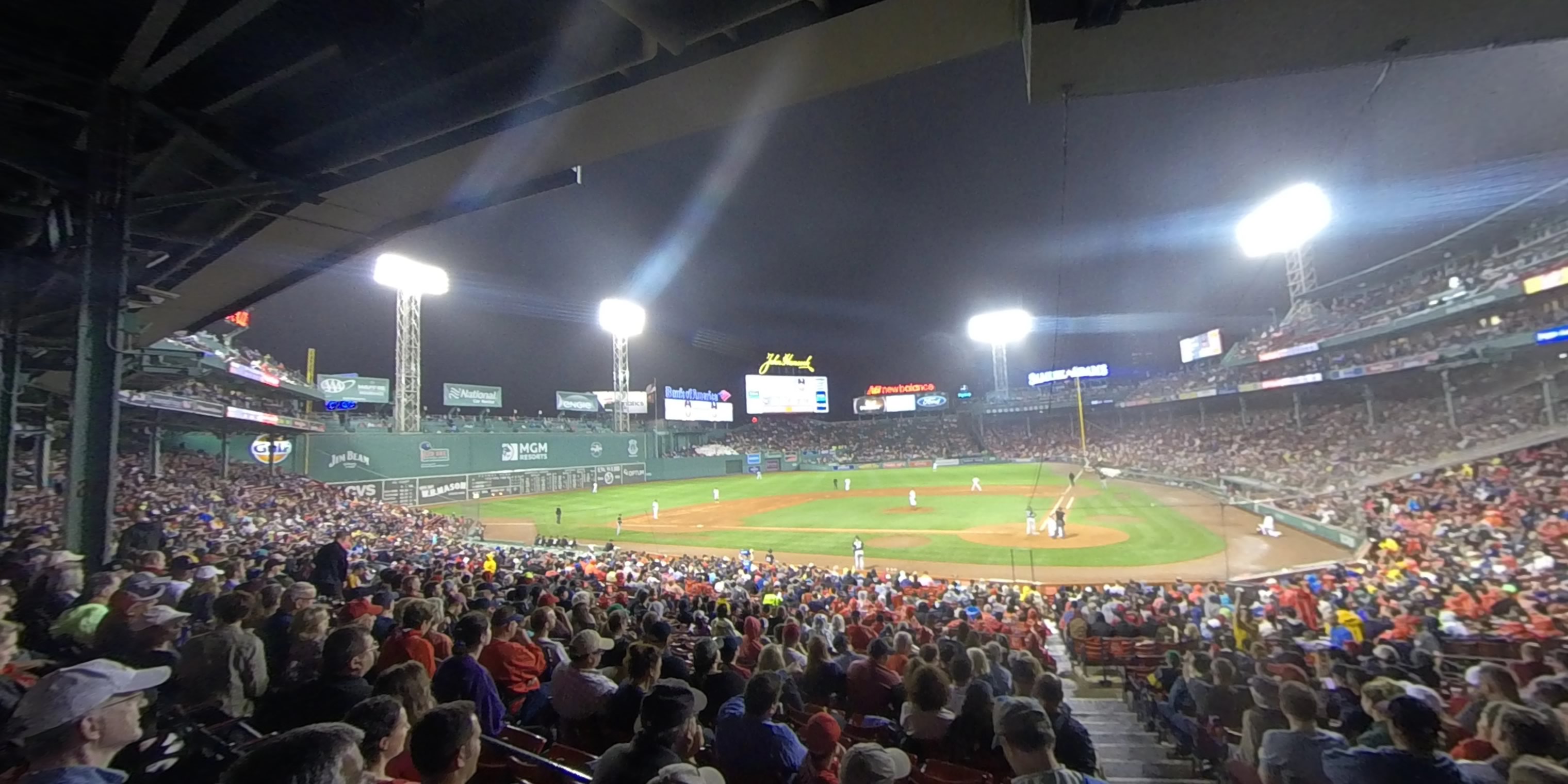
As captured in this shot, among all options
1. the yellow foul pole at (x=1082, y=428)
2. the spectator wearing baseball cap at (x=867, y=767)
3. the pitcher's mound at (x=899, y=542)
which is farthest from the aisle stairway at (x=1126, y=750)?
the yellow foul pole at (x=1082, y=428)

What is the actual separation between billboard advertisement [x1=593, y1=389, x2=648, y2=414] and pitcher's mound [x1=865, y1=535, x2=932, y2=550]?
4122cm

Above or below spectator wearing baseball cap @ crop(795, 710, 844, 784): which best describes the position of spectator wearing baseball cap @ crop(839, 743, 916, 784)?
above

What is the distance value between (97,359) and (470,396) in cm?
5285

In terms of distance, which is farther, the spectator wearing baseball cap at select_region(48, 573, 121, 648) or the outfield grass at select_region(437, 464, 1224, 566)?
the outfield grass at select_region(437, 464, 1224, 566)

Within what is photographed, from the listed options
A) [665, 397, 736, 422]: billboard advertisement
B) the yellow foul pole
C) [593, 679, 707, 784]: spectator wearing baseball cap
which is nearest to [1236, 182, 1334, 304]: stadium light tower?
the yellow foul pole

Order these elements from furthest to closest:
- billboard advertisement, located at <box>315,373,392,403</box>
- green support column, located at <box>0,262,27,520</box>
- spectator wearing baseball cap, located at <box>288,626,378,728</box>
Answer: billboard advertisement, located at <box>315,373,392,403</box>, green support column, located at <box>0,262,27,520</box>, spectator wearing baseball cap, located at <box>288,626,378,728</box>

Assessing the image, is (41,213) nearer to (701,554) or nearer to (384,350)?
(701,554)

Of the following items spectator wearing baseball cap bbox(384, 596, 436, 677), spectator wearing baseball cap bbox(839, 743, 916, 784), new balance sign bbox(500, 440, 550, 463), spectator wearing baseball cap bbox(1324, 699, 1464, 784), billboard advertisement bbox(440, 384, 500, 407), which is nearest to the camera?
spectator wearing baseball cap bbox(839, 743, 916, 784)

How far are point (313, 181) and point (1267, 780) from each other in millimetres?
8925

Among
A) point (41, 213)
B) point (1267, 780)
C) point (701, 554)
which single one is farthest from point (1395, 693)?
point (701, 554)

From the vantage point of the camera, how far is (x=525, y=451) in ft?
160

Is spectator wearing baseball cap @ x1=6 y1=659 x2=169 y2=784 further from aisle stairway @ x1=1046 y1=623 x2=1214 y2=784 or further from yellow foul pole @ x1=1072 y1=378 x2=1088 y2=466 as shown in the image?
yellow foul pole @ x1=1072 y1=378 x2=1088 y2=466

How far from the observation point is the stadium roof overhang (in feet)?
11.8

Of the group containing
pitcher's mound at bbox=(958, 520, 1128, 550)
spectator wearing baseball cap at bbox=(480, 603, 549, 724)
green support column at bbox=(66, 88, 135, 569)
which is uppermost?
green support column at bbox=(66, 88, 135, 569)
